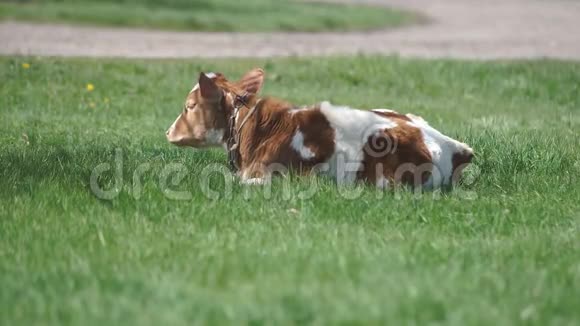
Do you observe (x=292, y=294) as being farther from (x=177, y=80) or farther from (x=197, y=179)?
(x=177, y=80)

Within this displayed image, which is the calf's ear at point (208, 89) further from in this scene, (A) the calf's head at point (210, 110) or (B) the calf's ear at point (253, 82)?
(B) the calf's ear at point (253, 82)

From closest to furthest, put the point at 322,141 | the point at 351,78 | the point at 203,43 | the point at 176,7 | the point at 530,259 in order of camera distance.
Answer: the point at 530,259 → the point at 322,141 → the point at 351,78 → the point at 203,43 → the point at 176,7

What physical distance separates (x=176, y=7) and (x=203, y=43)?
5.41m

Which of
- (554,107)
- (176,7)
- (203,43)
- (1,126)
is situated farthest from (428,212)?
(176,7)

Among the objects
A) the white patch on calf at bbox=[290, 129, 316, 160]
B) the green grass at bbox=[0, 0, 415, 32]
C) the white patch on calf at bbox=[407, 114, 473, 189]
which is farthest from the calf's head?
the green grass at bbox=[0, 0, 415, 32]

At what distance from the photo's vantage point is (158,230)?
6.34 metres

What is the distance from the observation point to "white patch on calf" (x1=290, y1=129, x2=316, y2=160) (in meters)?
7.60

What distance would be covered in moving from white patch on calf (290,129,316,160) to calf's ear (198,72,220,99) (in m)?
0.82

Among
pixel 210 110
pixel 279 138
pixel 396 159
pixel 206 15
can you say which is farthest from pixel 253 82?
pixel 206 15

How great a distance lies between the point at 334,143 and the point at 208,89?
1149 mm

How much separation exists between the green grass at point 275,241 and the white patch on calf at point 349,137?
0.17 m

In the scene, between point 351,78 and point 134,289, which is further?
point 351,78

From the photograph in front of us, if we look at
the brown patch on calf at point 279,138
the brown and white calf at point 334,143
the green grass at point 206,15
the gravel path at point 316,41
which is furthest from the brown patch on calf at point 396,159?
the green grass at point 206,15

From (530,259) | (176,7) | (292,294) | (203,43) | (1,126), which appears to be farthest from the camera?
(176,7)
